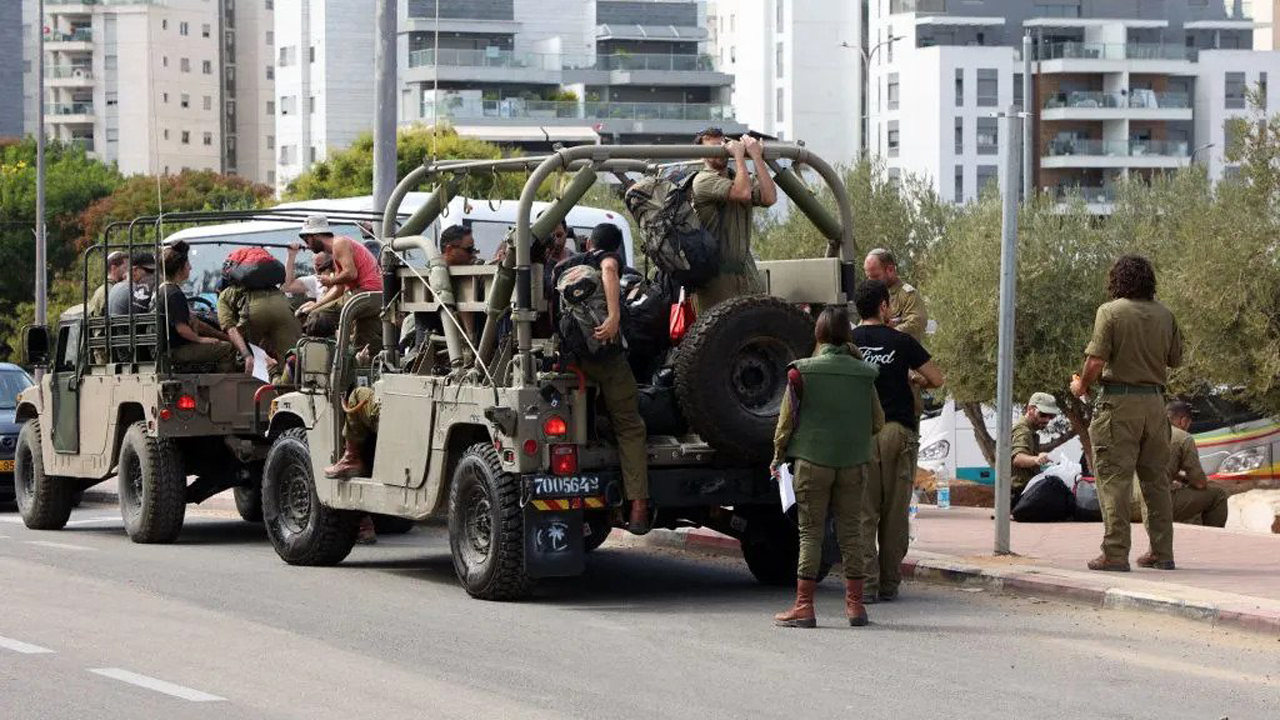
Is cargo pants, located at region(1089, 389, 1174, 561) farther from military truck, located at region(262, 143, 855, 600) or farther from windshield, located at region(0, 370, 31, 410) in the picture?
windshield, located at region(0, 370, 31, 410)

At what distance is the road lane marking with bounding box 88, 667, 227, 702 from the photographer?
9594mm

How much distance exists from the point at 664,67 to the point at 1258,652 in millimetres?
108948

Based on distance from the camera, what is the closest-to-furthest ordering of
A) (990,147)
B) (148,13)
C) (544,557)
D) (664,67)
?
(544,557) < (990,147) < (664,67) < (148,13)

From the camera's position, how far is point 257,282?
56.8 ft

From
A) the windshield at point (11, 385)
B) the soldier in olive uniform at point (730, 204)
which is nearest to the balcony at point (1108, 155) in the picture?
the windshield at point (11, 385)

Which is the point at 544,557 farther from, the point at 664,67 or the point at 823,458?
the point at 664,67

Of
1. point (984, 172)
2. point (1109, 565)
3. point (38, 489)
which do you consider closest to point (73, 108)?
point (984, 172)

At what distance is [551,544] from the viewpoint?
1260cm

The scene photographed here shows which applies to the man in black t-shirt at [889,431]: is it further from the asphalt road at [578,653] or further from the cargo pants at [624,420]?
the cargo pants at [624,420]

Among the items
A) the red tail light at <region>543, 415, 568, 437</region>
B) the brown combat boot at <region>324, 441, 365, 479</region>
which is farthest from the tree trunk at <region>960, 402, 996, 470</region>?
the red tail light at <region>543, 415, 568, 437</region>

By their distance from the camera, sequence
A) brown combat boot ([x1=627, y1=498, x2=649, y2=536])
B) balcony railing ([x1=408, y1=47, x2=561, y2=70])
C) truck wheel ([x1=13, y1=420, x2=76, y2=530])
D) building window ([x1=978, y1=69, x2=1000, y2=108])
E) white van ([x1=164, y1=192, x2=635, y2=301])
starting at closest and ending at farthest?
brown combat boot ([x1=627, y1=498, x2=649, y2=536])
truck wheel ([x1=13, y1=420, x2=76, y2=530])
white van ([x1=164, y1=192, x2=635, y2=301])
building window ([x1=978, y1=69, x2=1000, y2=108])
balcony railing ([x1=408, y1=47, x2=561, y2=70])

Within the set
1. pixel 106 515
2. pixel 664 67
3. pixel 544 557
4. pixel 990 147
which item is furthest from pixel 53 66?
pixel 544 557

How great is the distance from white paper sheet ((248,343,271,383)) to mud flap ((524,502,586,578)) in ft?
17.2

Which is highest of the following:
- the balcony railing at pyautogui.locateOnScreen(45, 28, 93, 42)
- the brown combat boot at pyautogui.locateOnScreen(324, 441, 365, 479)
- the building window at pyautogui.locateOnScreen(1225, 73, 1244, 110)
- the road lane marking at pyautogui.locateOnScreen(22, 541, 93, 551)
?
the balcony railing at pyautogui.locateOnScreen(45, 28, 93, 42)
